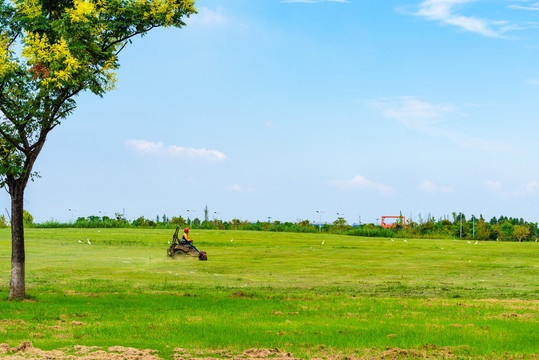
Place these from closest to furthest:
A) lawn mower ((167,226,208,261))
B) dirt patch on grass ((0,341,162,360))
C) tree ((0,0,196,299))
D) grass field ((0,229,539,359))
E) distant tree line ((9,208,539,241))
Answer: dirt patch on grass ((0,341,162,360)) < grass field ((0,229,539,359)) < tree ((0,0,196,299)) < lawn mower ((167,226,208,261)) < distant tree line ((9,208,539,241))

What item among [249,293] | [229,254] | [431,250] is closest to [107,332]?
[249,293]

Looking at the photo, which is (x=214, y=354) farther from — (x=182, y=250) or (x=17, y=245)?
(x=182, y=250)

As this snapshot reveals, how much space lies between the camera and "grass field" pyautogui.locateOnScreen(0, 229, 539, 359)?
11938mm

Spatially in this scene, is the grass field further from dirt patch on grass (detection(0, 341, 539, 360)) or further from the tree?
the tree

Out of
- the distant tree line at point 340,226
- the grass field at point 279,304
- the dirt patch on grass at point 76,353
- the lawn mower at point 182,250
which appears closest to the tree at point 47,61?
the grass field at point 279,304

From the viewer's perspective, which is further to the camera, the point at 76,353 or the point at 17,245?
the point at 17,245

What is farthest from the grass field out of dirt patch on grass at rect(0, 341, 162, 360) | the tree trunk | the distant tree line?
the distant tree line

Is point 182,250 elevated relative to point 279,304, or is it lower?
elevated

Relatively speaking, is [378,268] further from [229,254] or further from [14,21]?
[14,21]

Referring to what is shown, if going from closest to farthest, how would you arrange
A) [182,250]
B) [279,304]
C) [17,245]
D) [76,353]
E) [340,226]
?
[76,353] → [279,304] → [17,245] → [182,250] → [340,226]

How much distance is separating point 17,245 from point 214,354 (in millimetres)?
10552

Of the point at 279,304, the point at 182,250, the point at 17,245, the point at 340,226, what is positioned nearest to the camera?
the point at 279,304

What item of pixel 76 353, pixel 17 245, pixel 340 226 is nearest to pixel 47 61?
pixel 17 245

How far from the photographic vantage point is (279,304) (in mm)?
17078
